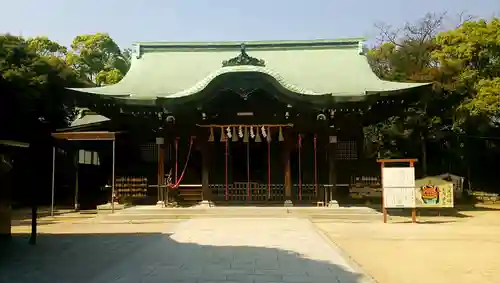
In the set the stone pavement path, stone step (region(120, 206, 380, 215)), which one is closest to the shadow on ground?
the stone pavement path

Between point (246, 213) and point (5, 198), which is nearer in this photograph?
point (5, 198)

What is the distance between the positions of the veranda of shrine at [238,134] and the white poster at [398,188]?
312 cm

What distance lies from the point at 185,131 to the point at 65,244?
7.93m

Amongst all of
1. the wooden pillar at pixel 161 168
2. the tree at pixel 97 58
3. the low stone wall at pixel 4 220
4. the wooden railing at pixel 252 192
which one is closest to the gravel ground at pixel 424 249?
the wooden railing at pixel 252 192

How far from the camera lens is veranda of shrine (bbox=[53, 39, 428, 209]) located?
632 inches

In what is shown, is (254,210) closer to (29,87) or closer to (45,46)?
(29,87)

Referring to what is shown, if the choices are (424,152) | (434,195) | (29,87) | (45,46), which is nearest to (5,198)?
(434,195)

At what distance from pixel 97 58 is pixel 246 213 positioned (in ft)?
109

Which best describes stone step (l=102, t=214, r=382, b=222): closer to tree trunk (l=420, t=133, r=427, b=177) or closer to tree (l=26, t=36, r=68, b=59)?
tree trunk (l=420, t=133, r=427, b=177)

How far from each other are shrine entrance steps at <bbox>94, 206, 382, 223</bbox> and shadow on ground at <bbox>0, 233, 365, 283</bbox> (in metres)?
5.23

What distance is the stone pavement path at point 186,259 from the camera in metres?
A: 6.39

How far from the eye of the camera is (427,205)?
47.2ft

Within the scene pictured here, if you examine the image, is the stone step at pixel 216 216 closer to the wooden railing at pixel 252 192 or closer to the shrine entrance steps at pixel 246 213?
the shrine entrance steps at pixel 246 213

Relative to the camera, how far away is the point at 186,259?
25.2 ft
